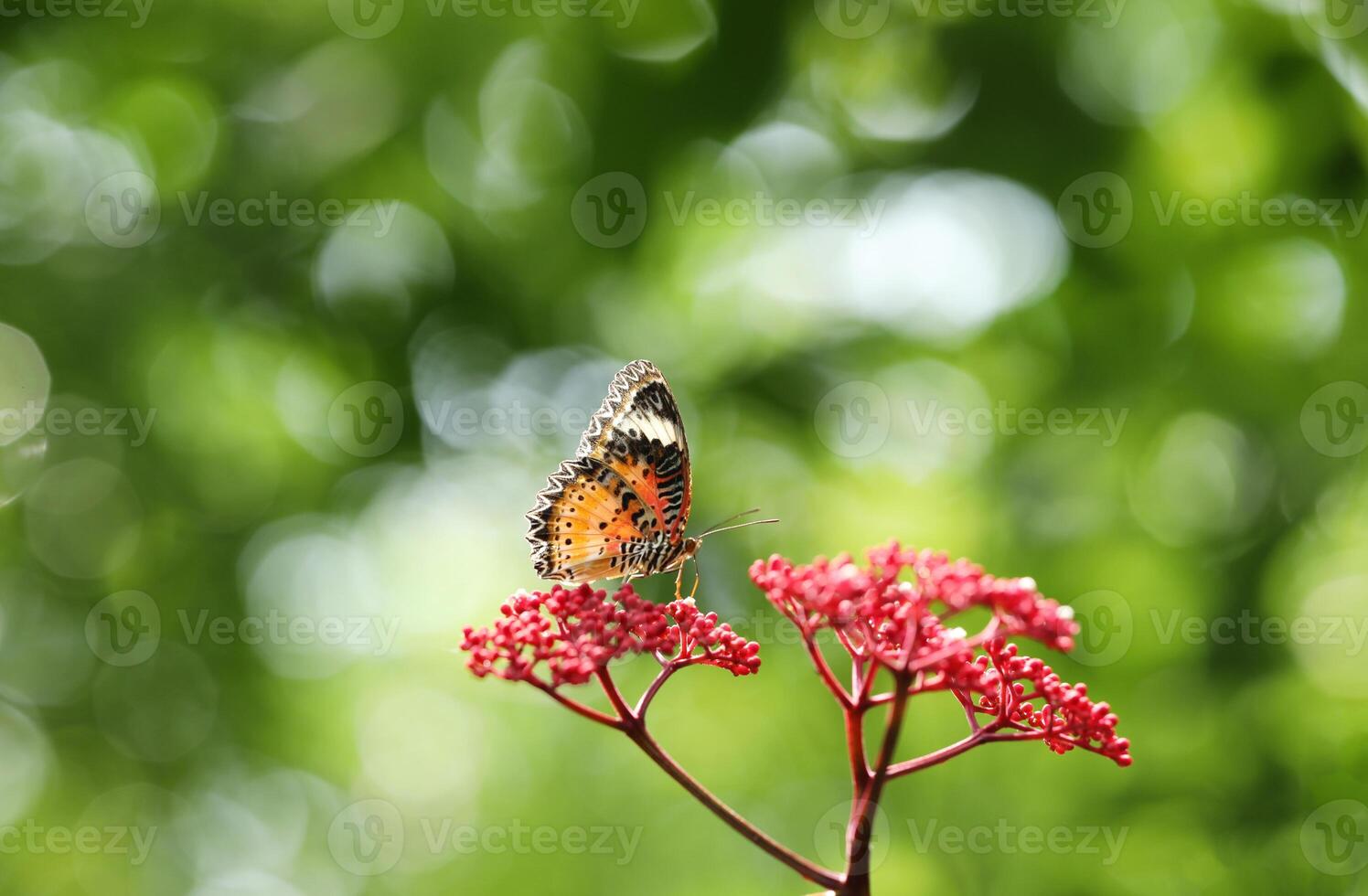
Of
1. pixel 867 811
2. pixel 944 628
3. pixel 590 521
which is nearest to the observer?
pixel 867 811

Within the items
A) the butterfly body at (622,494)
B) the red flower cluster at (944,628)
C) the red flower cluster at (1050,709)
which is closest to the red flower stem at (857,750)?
the red flower cluster at (944,628)

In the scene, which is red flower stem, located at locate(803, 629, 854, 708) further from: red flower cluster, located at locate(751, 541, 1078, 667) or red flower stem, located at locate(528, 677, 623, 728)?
red flower stem, located at locate(528, 677, 623, 728)

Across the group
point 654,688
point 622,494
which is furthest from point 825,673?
point 622,494

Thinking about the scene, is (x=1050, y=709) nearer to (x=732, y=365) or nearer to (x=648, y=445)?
(x=648, y=445)

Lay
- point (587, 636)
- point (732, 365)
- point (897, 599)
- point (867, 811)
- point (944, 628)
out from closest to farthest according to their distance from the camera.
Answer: point (867, 811), point (897, 599), point (944, 628), point (587, 636), point (732, 365)

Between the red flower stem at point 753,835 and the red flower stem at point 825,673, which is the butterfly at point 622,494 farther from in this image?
the red flower stem at point 753,835

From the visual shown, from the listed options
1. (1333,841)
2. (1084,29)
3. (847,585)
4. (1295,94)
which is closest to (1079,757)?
(1333,841)
